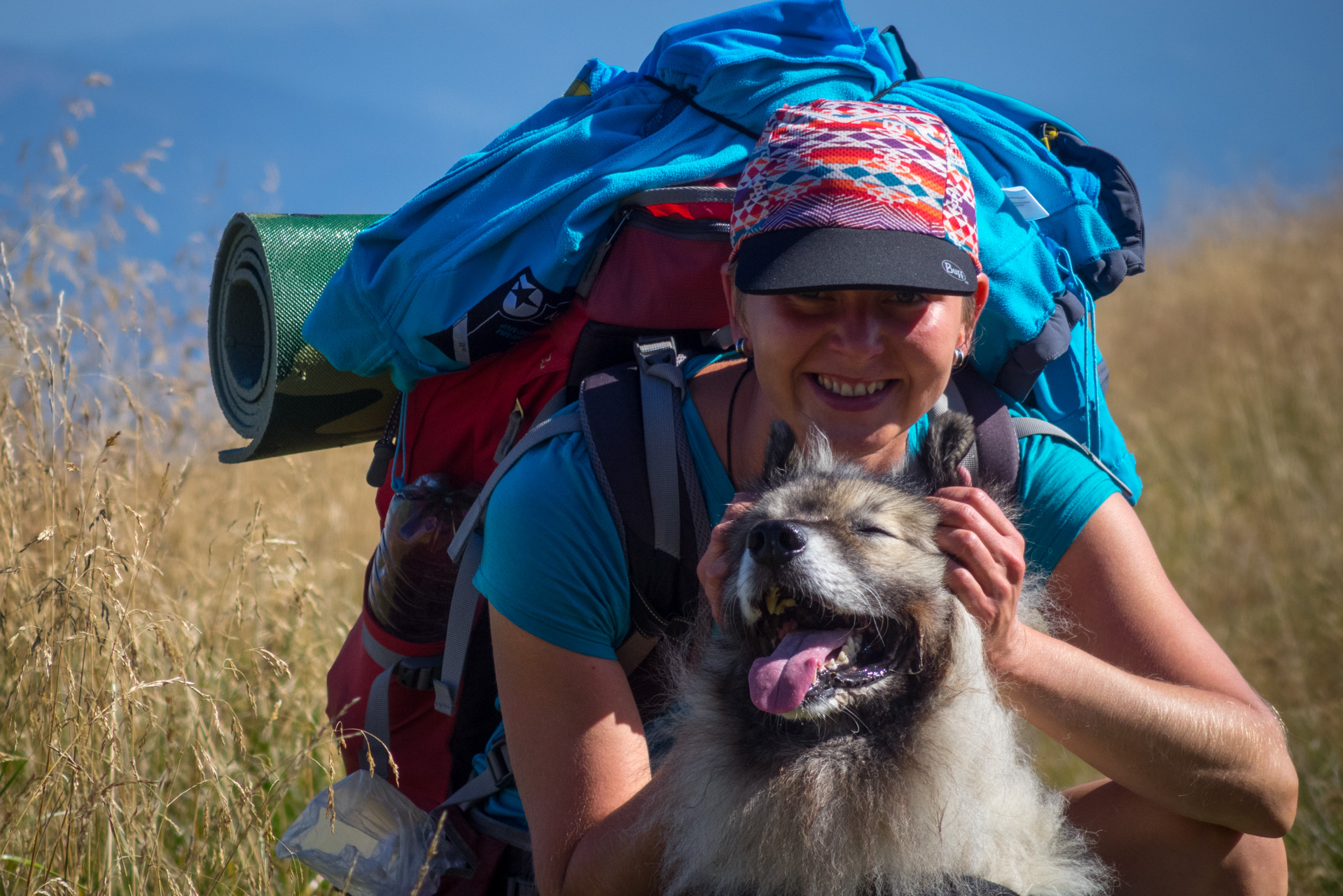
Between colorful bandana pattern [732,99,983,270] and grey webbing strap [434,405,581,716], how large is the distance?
0.62 metres

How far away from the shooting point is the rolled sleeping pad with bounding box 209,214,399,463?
2.83 metres

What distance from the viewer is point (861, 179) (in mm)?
2230

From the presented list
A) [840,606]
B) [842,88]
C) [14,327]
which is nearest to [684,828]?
[840,606]

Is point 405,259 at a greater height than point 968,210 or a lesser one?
greater

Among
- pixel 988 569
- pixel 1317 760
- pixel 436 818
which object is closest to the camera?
pixel 988 569

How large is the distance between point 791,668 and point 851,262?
85cm

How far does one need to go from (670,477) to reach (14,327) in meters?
→ 2.11

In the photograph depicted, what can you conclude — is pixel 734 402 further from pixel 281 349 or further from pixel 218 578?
pixel 218 578

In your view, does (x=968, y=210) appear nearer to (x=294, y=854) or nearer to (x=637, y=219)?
(x=637, y=219)

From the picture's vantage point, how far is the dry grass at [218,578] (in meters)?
2.53

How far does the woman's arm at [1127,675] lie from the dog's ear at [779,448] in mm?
347

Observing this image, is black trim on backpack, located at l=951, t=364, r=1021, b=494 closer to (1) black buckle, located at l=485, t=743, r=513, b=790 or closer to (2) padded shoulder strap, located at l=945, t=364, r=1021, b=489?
(2) padded shoulder strap, located at l=945, t=364, r=1021, b=489

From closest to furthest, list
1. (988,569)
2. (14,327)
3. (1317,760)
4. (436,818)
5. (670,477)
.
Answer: (988,569) < (670,477) < (436,818) < (14,327) < (1317,760)

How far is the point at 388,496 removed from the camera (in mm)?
3016
